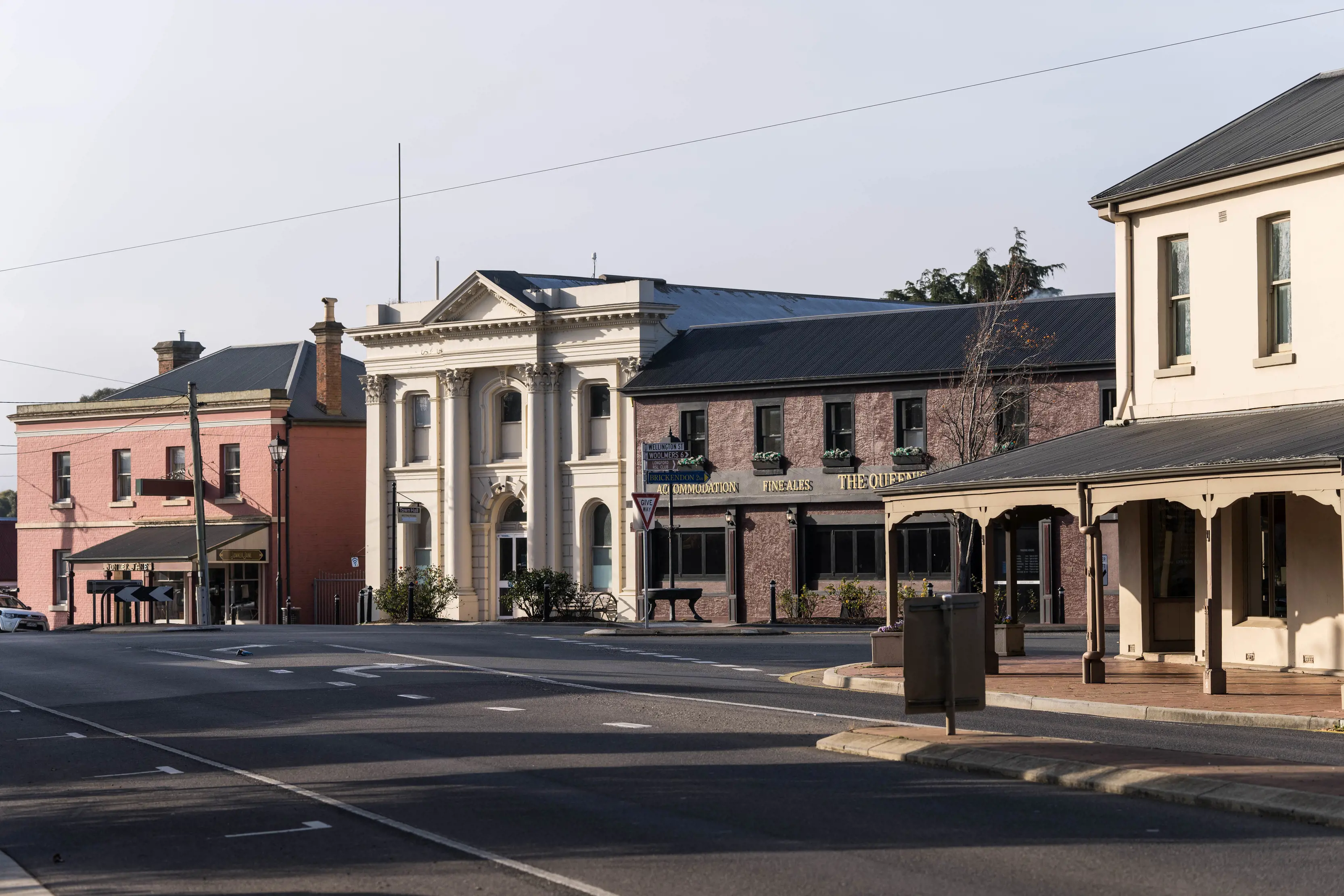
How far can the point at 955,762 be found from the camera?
12.8 meters

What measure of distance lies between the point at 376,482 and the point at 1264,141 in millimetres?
36223

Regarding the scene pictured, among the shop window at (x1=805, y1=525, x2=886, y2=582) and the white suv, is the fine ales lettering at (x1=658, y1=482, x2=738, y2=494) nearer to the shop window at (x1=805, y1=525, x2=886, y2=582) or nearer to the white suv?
the shop window at (x1=805, y1=525, x2=886, y2=582)

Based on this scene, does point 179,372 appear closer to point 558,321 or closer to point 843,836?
point 558,321

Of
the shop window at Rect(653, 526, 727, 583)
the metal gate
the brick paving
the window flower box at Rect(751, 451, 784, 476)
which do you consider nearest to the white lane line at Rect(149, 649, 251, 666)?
the brick paving

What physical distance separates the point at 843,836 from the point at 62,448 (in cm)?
5623

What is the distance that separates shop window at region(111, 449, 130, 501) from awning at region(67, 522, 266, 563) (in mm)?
1701

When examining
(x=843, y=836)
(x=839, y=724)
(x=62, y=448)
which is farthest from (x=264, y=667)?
(x=62, y=448)

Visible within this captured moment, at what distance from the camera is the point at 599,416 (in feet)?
160

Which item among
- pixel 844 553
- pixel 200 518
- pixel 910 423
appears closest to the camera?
pixel 910 423

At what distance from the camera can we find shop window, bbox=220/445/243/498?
57.3 metres

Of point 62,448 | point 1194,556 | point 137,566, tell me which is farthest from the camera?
point 62,448

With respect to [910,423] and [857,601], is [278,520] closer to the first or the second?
[857,601]

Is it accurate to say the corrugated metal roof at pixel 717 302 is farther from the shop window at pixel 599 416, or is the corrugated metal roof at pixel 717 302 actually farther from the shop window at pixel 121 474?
the shop window at pixel 121 474

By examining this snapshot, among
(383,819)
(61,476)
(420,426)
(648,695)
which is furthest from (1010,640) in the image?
(61,476)
